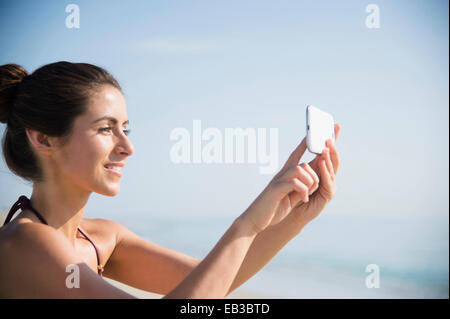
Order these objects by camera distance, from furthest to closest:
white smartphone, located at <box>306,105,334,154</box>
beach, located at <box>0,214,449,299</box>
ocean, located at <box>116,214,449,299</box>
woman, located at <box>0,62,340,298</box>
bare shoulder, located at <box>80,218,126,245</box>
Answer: ocean, located at <box>116,214,449,299</box> < beach, located at <box>0,214,449,299</box> < bare shoulder, located at <box>80,218,126,245</box> < white smartphone, located at <box>306,105,334,154</box> < woman, located at <box>0,62,340,298</box>

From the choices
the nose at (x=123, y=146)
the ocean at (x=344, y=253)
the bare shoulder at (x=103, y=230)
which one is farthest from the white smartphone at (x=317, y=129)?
the ocean at (x=344, y=253)

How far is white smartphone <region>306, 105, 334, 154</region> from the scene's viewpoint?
1864 millimetres

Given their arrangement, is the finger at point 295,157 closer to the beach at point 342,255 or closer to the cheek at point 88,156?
the cheek at point 88,156

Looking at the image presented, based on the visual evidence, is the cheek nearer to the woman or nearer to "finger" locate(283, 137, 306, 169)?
the woman

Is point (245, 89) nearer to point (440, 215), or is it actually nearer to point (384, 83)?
point (384, 83)

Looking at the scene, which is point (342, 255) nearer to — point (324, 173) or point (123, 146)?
point (324, 173)

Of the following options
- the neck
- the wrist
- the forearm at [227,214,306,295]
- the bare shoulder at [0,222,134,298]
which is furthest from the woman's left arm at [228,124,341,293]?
the neck

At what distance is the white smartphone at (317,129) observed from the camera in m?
1.86

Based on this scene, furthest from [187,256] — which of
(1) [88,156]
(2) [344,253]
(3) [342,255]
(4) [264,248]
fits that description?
(2) [344,253]

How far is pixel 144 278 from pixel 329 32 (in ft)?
65.3

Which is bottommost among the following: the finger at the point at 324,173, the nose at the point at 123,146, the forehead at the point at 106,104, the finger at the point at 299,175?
the finger at the point at 299,175

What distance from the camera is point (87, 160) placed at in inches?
79.0

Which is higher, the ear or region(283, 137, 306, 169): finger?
the ear
